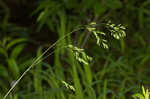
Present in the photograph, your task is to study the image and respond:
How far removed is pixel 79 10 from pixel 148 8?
592 millimetres

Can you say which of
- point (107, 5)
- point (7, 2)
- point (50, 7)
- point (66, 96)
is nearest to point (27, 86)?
point (66, 96)

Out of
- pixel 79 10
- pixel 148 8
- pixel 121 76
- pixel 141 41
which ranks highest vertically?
pixel 79 10

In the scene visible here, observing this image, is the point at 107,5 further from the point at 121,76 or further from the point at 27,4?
the point at 27,4

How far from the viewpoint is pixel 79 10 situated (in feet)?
7.63

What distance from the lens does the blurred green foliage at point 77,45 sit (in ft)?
6.52

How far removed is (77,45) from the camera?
84.6 inches

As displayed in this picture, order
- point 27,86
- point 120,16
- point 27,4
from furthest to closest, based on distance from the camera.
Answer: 1. point 27,4
2. point 120,16
3. point 27,86

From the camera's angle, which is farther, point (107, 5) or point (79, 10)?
point (79, 10)

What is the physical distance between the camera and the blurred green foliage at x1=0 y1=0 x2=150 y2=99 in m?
1.99

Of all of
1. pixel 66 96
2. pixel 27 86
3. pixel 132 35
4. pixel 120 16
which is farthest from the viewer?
pixel 132 35

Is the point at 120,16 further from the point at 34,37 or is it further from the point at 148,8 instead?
the point at 34,37

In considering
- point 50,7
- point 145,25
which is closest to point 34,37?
point 50,7

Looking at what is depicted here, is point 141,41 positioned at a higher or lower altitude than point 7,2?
lower

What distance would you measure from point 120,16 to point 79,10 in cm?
34
